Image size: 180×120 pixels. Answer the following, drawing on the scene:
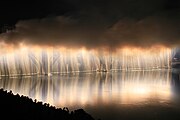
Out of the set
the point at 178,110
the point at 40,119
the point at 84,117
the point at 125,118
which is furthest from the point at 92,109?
the point at 40,119

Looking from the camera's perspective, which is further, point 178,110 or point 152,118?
point 178,110

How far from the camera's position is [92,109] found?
6556cm

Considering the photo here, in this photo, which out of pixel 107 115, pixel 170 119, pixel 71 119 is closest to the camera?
pixel 71 119

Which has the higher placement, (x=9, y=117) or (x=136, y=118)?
(x=9, y=117)

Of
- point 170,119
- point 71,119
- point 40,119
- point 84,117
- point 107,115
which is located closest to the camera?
point 40,119

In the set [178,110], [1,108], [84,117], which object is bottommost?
[178,110]

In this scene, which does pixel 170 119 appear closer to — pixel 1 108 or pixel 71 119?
pixel 71 119

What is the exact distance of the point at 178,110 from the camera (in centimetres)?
6356

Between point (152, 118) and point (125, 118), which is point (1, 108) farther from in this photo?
point (152, 118)

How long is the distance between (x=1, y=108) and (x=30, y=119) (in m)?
5.64

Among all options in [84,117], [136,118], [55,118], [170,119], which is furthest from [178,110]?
[55,118]

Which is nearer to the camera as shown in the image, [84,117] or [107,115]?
[84,117]

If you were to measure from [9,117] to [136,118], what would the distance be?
105ft

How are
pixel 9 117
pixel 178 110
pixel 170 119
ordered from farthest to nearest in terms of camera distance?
pixel 178 110 < pixel 170 119 < pixel 9 117
